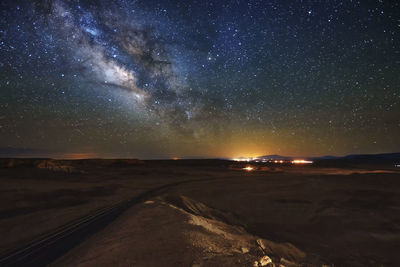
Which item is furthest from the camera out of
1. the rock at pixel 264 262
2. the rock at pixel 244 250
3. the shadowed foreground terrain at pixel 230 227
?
the rock at pixel 244 250

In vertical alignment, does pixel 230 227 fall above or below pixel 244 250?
below

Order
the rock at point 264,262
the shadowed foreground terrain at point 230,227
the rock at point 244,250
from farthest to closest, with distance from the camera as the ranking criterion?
the rock at point 244,250 → the shadowed foreground terrain at point 230,227 → the rock at point 264,262

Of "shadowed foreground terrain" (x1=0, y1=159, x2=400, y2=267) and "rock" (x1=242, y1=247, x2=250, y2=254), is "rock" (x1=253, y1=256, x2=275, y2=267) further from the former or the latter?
"rock" (x1=242, y1=247, x2=250, y2=254)

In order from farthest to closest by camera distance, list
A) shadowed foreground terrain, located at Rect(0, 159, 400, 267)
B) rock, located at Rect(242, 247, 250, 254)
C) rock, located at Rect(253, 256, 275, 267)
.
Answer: rock, located at Rect(242, 247, 250, 254) → shadowed foreground terrain, located at Rect(0, 159, 400, 267) → rock, located at Rect(253, 256, 275, 267)

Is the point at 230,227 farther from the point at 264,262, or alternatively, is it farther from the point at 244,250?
the point at 264,262

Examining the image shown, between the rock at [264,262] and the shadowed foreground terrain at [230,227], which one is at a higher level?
the rock at [264,262]

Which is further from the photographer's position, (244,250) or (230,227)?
(230,227)

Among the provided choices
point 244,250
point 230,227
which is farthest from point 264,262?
point 230,227

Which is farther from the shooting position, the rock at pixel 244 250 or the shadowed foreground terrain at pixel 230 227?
the rock at pixel 244 250

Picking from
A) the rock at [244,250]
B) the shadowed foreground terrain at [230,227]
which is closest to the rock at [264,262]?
the shadowed foreground terrain at [230,227]

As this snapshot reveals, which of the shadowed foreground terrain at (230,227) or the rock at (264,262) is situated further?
the shadowed foreground terrain at (230,227)

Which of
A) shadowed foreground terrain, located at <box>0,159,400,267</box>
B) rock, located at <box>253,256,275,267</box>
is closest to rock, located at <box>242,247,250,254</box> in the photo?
shadowed foreground terrain, located at <box>0,159,400,267</box>

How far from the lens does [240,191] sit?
24.1m

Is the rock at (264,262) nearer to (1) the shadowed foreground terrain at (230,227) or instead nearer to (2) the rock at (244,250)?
(1) the shadowed foreground terrain at (230,227)
